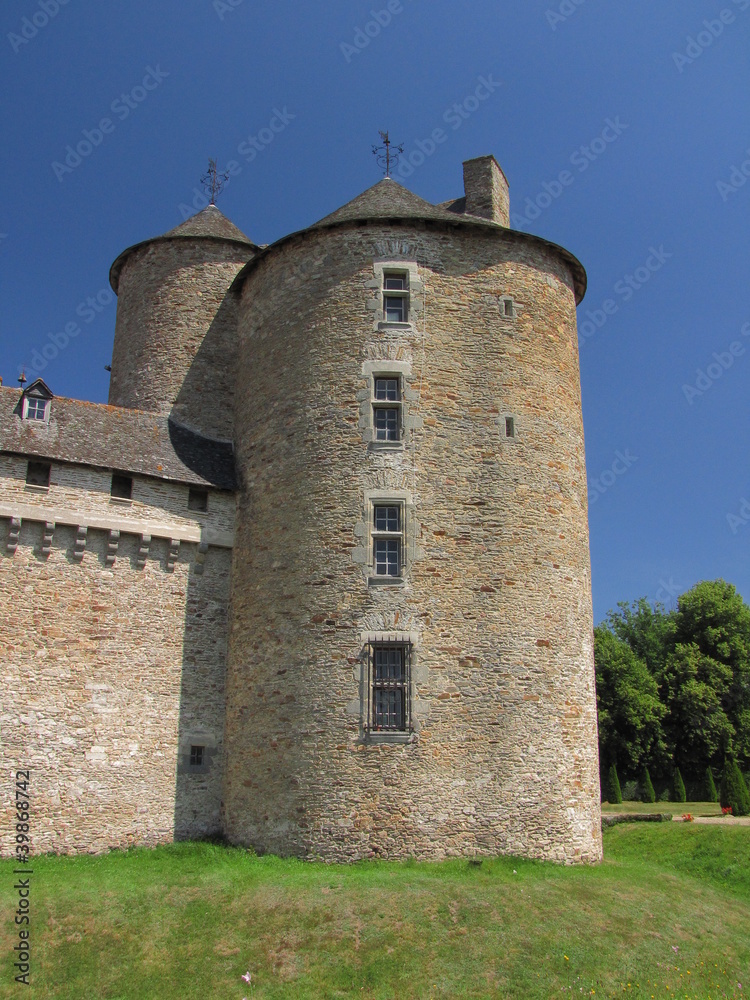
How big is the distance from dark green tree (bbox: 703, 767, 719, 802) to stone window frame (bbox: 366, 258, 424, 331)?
27.9 meters

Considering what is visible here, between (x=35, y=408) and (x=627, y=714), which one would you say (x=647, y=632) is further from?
(x=35, y=408)

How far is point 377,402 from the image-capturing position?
746 inches

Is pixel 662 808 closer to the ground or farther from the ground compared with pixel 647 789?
closer to the ground

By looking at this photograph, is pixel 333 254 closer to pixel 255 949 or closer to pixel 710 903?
pixel 255 949

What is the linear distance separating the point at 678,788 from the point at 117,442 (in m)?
30.7

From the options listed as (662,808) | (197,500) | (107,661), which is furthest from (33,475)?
(662,808)

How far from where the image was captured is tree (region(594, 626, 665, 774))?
3928cm

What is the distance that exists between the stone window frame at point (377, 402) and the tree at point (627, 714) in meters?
24.4

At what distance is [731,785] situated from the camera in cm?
2845

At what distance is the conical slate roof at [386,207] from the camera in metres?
20.0

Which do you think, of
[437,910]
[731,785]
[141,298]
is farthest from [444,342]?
[731,785]

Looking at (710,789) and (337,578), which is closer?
(337,578)

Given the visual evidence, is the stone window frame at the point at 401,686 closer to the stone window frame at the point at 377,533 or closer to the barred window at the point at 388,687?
the barred window at the point at 388,687

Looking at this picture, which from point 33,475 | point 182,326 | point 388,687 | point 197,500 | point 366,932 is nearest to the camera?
point 366,932
